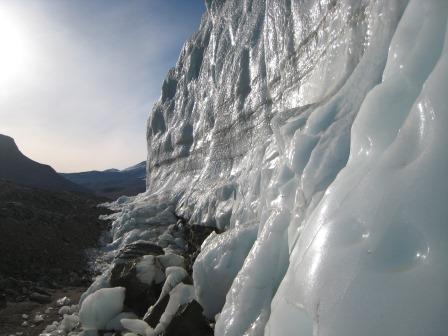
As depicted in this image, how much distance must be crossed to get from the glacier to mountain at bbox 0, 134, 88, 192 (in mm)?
38688

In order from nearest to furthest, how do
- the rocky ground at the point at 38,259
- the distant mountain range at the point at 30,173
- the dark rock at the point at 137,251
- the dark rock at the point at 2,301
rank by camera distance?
the dark rock at the point at 2,301 < the rocky ground at the point at 38,259 < the dark rock at the point at 137,251 < the distant mountain range at the point at 30,173

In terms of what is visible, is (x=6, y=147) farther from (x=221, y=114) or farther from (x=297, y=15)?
(x=297, y=15)

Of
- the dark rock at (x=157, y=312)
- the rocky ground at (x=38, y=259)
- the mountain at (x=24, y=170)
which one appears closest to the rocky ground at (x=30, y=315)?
the rocky ground at (x=38, y=259)

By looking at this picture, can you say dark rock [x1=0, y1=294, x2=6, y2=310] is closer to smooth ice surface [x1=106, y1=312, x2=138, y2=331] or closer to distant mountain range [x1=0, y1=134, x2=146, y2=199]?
smooth ice surface [x1=106, y1=312, x2=138, y2=331]

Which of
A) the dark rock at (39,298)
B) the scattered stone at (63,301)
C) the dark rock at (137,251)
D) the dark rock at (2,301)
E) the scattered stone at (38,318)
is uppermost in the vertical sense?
the dark rock at (137,251)

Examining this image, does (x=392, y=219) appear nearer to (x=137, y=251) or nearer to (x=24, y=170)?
(x=137, y=251)

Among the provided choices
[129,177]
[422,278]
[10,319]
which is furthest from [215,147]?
[129,177]

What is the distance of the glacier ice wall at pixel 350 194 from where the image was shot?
158 cm

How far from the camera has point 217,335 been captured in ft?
9.64

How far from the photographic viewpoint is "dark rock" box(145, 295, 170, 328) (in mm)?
4102

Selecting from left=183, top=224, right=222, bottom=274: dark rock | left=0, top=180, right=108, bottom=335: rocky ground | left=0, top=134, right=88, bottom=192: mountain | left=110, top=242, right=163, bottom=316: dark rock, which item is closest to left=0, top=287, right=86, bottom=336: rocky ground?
left=0, top=180, right=108, bottom=335: rocky ground

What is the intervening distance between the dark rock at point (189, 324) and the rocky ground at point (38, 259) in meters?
2.69

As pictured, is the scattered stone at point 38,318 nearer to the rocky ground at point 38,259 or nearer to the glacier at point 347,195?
the rocky ground at point 38,259

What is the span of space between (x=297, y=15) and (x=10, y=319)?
6644 mm
